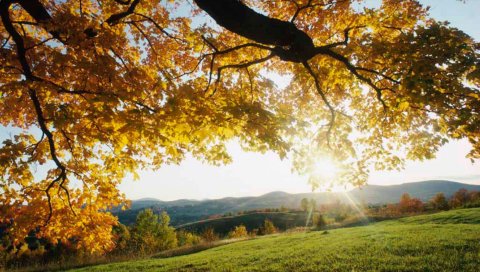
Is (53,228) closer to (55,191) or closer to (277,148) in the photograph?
(55,191)

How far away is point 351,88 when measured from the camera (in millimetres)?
9234

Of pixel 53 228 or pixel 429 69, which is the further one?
pixel 53 228

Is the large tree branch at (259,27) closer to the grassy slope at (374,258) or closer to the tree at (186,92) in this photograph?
the tree at (186,92)

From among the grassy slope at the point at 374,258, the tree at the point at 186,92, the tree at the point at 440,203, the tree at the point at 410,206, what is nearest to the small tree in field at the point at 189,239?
the grassy slope at the point at 374,258

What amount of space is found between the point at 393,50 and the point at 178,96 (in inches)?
168

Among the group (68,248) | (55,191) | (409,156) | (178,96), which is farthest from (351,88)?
(68,248)

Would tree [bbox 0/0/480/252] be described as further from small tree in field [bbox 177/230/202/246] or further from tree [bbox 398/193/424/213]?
tree [bbox 398/193/424/213]

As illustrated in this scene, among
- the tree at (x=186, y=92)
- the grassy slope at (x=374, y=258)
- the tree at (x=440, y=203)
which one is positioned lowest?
the tree at (x=440, y=203)

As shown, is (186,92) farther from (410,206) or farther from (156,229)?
(410,206)

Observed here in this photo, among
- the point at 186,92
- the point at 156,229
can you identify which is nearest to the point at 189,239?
the point at 156,229

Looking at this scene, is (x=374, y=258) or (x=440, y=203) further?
(x=440, y=203)

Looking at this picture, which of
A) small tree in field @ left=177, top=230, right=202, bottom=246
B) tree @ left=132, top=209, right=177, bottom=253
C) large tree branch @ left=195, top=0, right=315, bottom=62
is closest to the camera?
large tree branch @ left=195, top=0, right=315, bottom=62

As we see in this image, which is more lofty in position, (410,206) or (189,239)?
(410,206)

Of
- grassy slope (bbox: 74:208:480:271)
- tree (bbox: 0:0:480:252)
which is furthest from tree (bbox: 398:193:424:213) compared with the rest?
tree (bbox: 0:0:480:252)
